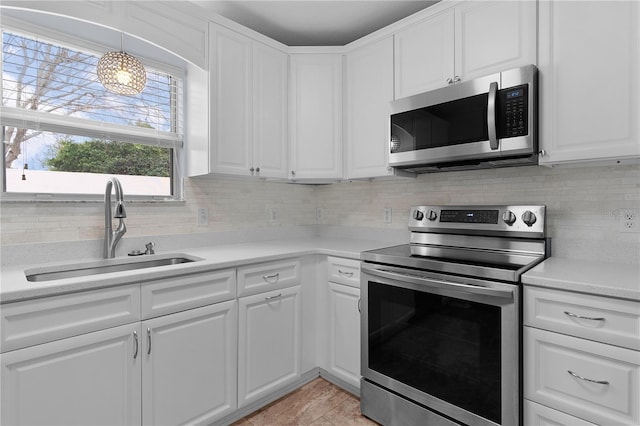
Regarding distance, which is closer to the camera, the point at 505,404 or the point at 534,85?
the point at 505,404

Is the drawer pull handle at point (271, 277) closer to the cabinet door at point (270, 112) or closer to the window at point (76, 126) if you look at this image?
the cabinet door at point (270, 112)

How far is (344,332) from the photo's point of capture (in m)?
2.13

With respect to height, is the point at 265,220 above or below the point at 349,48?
below

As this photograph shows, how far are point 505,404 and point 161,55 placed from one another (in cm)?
269

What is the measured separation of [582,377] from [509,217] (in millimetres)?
851

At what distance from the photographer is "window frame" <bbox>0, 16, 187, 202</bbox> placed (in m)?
1.70

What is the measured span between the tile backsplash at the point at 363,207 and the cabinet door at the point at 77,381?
726mm

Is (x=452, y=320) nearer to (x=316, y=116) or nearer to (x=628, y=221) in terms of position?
(x=628, y=221)

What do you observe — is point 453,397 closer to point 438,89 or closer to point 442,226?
point 442,226

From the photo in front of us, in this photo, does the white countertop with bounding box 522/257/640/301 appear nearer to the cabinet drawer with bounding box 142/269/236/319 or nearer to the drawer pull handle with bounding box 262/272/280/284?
the drawer pull handle with bounding box 262/272/280/284

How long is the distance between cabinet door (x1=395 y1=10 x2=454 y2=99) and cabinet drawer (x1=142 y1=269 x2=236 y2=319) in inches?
61.5

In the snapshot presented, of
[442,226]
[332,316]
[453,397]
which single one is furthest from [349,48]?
[453,397]

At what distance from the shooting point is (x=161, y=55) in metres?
2.18

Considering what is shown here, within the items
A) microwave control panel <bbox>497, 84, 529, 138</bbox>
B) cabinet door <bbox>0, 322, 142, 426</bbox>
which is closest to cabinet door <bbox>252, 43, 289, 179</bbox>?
cabinet door <bbox>0, 322, 142, 426</bbox>
